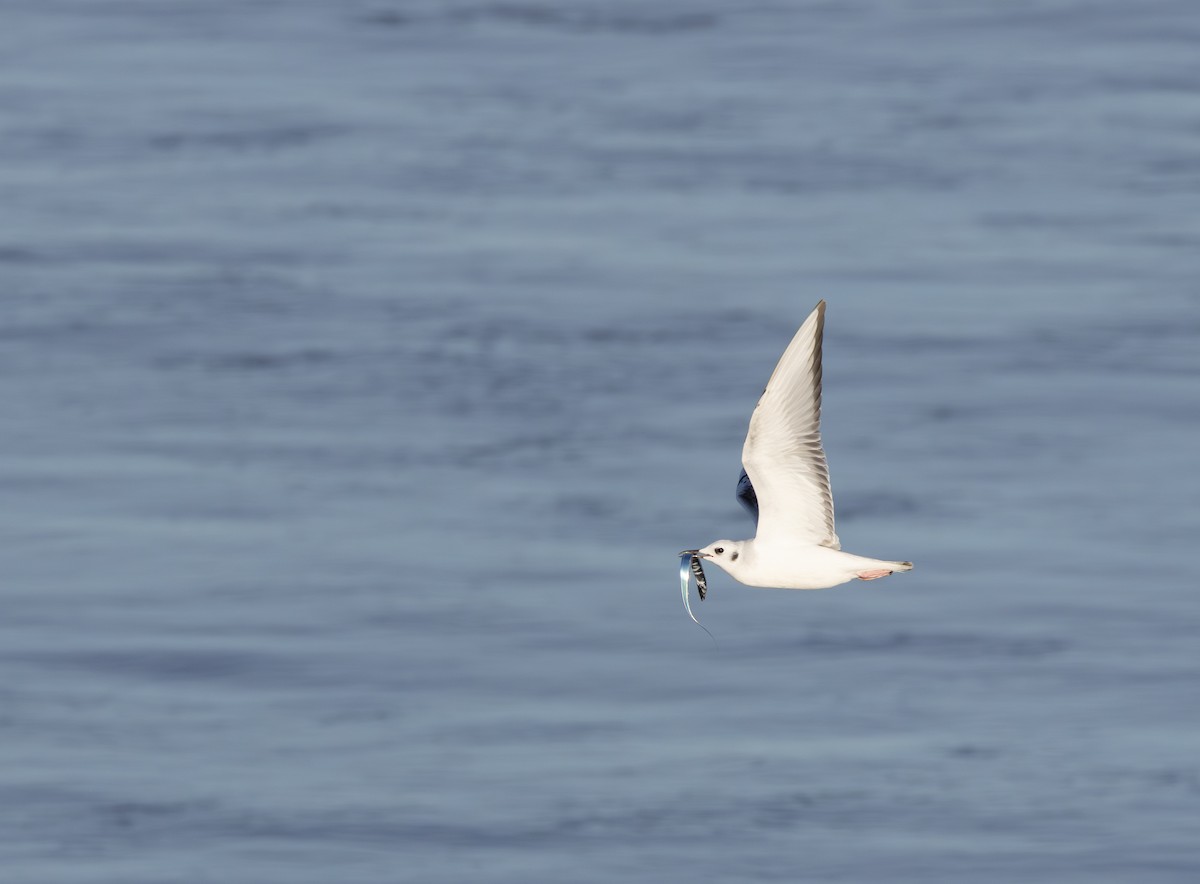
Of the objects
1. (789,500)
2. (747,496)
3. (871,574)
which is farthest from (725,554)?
(747,496)

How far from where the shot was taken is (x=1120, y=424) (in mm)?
27062

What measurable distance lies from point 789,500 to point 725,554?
400mm

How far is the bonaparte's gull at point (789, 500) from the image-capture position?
11828 millimetres

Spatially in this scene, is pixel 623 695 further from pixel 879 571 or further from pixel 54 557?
pixel 879 571

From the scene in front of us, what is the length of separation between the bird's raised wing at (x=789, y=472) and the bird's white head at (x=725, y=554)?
0.13 meters

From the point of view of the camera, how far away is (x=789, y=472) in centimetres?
1218

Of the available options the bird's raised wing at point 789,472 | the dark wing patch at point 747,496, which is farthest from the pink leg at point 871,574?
the dark wing patch at point 747,496

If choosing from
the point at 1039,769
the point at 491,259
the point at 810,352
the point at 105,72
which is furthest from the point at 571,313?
the point at 810,352

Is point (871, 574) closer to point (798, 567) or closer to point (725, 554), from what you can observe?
point (798, 567)

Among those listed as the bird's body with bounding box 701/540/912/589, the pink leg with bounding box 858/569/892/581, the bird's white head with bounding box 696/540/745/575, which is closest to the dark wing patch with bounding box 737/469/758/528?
the bird's white head with bounding box 696/540/745/575

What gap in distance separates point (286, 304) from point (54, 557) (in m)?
9.35

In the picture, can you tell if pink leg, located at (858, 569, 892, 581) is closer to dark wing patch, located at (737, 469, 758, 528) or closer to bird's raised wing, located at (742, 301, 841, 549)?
bird's raised wing, located at (742, 301, 841, 549)

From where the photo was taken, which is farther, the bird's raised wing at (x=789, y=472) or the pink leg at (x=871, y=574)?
the bird's raised wing at (x=789, y=472)

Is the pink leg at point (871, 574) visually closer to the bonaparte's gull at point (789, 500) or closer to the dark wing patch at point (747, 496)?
the bonaparte's gull at point (789, 500)
